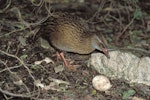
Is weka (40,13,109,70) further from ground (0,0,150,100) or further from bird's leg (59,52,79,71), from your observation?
ground (0,0,150,100)

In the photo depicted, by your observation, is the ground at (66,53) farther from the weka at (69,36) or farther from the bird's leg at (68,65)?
the weka at (69,36)

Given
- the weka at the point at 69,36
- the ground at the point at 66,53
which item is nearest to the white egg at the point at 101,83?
the ground at the point at 66,53

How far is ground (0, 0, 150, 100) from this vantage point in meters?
5.48

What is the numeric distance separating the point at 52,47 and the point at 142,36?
1.85 meters

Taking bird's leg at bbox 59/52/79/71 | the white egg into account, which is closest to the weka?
bird's leg at bbox 59/52/79/71

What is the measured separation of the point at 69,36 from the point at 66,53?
706 mm

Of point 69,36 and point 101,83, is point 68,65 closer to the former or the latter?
point 69,36

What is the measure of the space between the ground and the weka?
0.18 metres

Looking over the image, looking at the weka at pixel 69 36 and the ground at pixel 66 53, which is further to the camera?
the weka at pixel 69 36

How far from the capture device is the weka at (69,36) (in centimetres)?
591

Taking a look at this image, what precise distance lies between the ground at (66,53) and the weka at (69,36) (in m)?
0.18

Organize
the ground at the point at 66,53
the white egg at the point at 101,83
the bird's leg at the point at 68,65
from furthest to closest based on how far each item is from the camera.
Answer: the bird's leg at the point at 68,65 → the white egg at the point at 101,83 → the ground at the point at 66,53

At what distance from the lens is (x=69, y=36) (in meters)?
5.92

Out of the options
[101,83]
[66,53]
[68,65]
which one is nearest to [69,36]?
[68,65]
